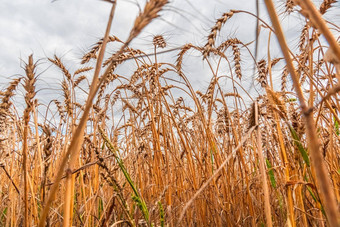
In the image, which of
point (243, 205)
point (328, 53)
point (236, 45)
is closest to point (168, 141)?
point (243, 205)

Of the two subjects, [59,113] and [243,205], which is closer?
[243,205]

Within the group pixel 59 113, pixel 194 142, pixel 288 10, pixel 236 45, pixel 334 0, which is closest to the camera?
pixel 334 0

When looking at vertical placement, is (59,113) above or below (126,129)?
above

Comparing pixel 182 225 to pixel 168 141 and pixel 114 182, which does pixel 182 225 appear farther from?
pixel 114 182

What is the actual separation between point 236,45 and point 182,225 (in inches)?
62.2

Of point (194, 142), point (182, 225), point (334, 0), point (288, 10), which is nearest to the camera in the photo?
point (334, 0)

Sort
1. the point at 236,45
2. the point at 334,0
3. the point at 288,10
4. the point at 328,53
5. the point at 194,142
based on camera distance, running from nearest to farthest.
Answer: the point at 328,53 < the point at 334,0 < the point at 288,10 < the point at 236,45 < the point at 194,142

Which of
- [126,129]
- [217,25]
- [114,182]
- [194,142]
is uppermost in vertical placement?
[217,25]

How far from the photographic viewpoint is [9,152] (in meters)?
2.92

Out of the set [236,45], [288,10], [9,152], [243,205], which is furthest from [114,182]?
[9,152]

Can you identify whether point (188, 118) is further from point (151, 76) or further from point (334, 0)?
point (334, 0)

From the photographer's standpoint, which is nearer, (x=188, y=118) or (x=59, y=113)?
(x=59, y=113)

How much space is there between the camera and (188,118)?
3760mm

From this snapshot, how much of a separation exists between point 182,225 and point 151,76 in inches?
55.0
